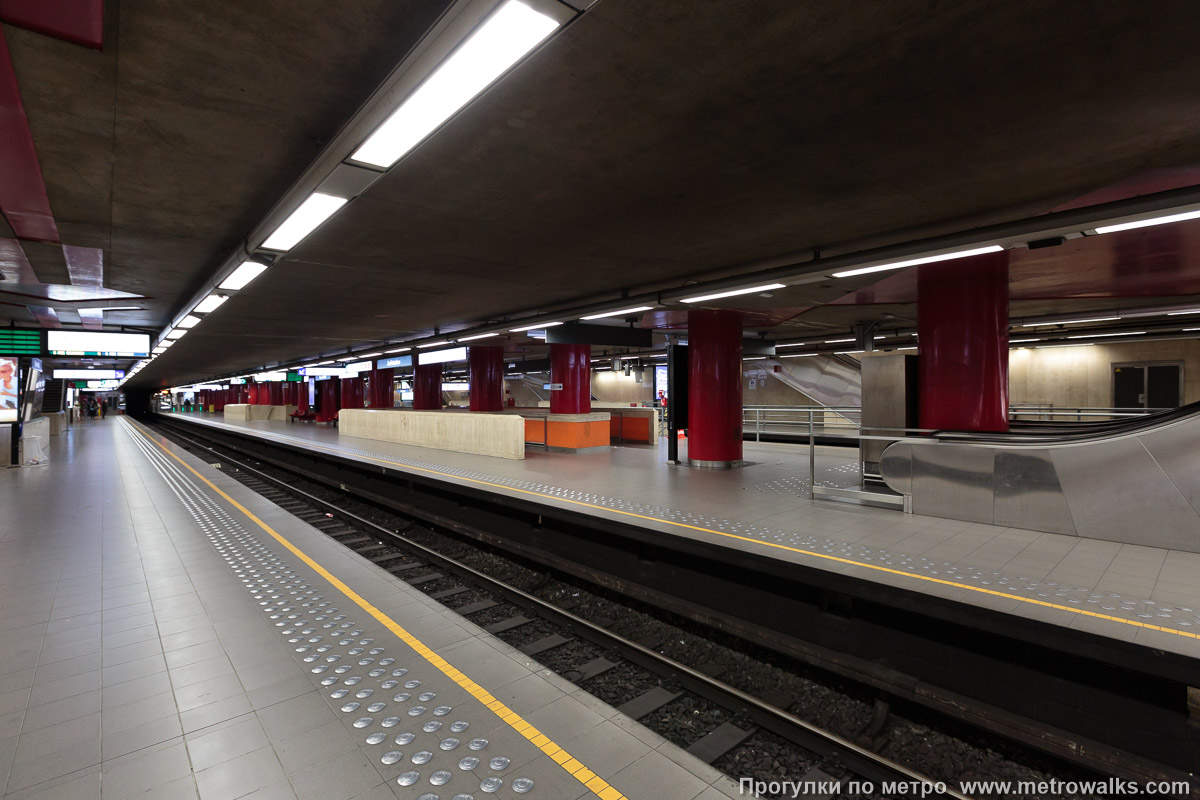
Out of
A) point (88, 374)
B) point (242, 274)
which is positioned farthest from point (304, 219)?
point (88, 374)

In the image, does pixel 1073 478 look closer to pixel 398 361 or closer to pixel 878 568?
pixel 878 568

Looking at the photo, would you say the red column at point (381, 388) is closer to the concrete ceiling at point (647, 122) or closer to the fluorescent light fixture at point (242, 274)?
the fluorescent light fixture at point (242, 274)

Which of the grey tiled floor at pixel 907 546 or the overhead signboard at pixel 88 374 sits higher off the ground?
the overhead signboard at pixel 88 374

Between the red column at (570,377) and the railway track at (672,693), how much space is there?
637cm

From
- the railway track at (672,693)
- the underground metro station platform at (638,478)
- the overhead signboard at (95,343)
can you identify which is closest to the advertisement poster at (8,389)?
the overhead signboard at (95,343)

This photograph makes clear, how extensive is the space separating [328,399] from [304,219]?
27.5 m

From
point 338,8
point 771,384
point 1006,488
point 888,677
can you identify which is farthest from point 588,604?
point 771,384

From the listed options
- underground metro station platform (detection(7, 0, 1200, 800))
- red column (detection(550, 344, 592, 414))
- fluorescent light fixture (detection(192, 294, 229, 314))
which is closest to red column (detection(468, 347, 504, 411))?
red column (detection(550, 344, 592, 414))

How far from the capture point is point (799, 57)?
270cm

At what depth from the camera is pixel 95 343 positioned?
39.9ft

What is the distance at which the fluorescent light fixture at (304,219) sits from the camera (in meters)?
4.07

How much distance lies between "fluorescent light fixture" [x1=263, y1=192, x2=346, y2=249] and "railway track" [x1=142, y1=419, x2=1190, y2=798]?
3923 mm

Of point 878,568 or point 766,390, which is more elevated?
point 766,390

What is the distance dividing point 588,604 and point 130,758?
162 inches
